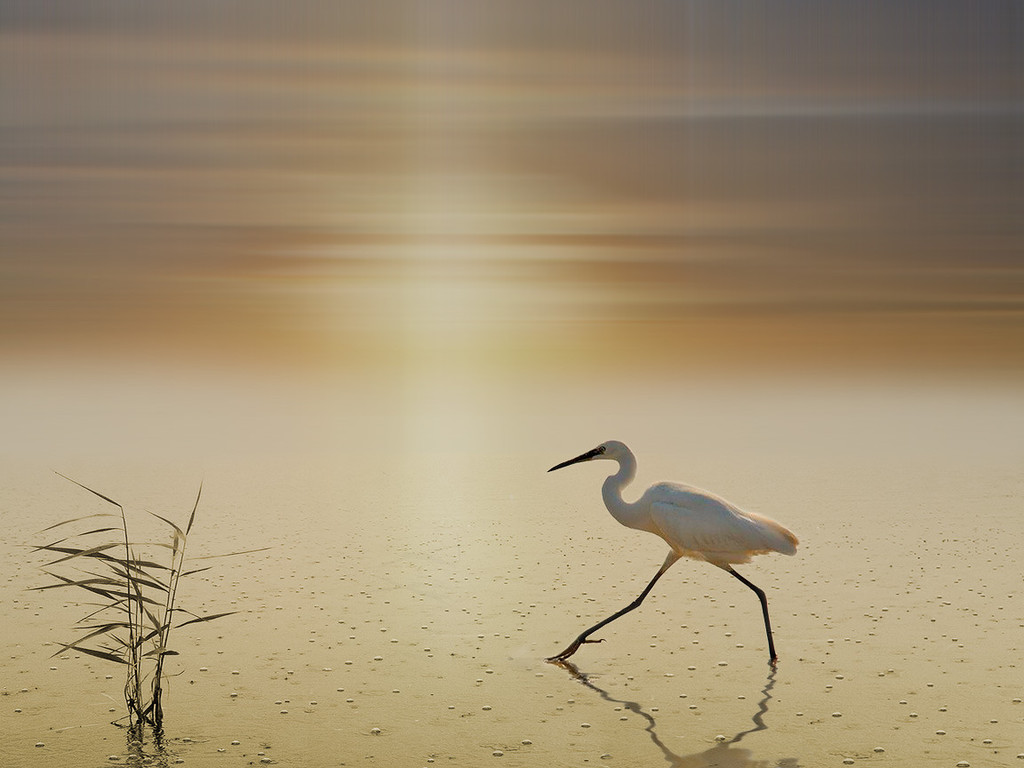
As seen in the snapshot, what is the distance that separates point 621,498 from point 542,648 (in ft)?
3.50

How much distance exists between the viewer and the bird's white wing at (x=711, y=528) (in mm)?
6570

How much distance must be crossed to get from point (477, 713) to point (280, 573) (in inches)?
160

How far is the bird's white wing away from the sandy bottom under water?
671mm

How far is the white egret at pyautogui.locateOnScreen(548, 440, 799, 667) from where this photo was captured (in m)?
6.58

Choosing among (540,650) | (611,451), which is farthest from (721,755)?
(611,451)

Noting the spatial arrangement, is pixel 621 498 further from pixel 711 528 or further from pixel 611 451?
pixel 711 528

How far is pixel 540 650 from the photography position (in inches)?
278

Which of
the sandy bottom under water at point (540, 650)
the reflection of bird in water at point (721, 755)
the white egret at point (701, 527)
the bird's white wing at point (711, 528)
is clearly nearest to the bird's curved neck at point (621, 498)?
the white egret at point (701, 527)

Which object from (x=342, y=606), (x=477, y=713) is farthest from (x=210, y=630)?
(x=477, y=713)

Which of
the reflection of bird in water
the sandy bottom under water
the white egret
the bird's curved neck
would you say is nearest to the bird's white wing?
the white egret

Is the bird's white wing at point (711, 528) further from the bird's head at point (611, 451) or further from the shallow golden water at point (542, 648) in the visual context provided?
the shallow golden water at point (542, 648)

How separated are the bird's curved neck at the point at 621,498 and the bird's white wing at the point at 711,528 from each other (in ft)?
0.42

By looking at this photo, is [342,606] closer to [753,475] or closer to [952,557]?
[952,557]

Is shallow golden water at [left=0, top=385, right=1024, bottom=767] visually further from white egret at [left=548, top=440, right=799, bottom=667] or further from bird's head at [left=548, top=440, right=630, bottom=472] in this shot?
bird's head at [left=548, top=440, right=630, bottom=472]
